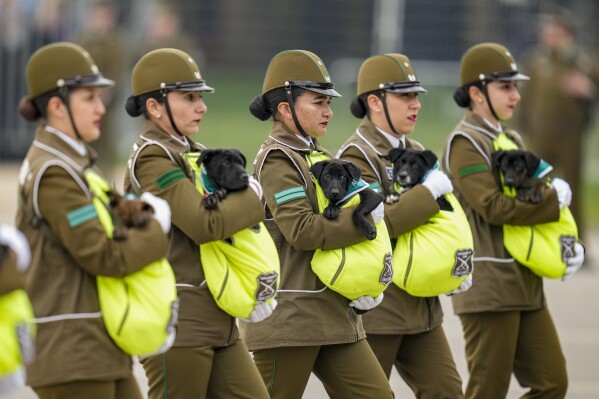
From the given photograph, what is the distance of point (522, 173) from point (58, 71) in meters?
2.78

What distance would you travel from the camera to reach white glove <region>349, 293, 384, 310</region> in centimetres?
612

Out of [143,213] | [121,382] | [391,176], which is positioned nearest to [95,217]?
[143,213]

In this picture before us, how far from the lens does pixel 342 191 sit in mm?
6031

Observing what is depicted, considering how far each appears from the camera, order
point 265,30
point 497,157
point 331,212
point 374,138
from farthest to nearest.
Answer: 1. point 265,30
2. point 497,157
3. point 374,138
4. point 331,212

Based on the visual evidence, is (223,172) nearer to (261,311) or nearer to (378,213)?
(261,311)

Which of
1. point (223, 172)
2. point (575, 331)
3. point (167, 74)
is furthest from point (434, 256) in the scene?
point (575, 331)

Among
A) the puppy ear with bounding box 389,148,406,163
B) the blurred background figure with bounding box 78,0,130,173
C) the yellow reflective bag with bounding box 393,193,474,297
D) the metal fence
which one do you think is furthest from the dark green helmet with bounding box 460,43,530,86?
the metal fence

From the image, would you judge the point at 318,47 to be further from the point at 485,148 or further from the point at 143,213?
the point at 143,213

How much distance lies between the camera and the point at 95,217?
495 cm

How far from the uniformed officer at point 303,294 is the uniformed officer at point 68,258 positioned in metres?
1.08

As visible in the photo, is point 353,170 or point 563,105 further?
point 563,105

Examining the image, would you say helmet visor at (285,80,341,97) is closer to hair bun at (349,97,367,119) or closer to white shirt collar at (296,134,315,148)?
white shirt collar at (296,134,315,148)

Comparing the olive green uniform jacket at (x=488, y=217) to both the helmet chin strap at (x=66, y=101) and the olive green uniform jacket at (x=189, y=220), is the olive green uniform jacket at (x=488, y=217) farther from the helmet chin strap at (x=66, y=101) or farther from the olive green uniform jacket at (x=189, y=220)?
the helmet chin strap at (x=66, y=101)

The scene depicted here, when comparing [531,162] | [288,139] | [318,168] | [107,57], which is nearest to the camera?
[318,168]
